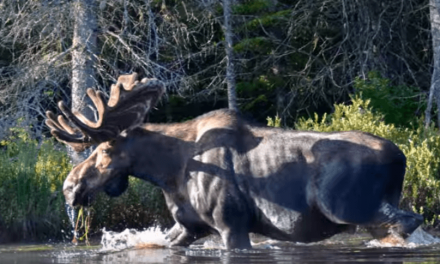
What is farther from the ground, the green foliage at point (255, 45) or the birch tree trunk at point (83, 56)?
the green foliage at point (255, 45)

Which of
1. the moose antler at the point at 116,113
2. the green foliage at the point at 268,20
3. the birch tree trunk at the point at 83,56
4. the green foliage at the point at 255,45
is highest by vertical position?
the green foliage at the point at 268,20

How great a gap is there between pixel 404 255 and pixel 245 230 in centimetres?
171

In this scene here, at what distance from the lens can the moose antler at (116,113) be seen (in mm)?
11773

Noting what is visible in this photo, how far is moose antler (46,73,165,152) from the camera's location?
11773 mm

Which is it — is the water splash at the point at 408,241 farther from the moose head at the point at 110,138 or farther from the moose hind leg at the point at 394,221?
the moose head at the point at 110,138

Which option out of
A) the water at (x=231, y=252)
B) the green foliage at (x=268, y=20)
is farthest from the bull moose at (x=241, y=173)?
the green foliage at (x=268, y=20)

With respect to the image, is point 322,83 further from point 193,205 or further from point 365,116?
point 193,205

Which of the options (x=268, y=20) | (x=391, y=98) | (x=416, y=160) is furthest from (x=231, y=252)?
(x=268, y=20)

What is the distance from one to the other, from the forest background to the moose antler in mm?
3163

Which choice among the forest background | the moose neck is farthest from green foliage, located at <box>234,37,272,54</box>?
the moose neck

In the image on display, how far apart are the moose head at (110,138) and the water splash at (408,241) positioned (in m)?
2.65

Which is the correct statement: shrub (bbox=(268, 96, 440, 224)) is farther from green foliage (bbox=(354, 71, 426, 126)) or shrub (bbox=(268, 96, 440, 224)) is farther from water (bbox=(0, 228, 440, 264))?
green foliage (bbox=(354, 71, 426, 126))

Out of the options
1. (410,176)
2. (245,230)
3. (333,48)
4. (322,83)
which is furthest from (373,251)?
(333,48)

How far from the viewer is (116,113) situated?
11828mm
